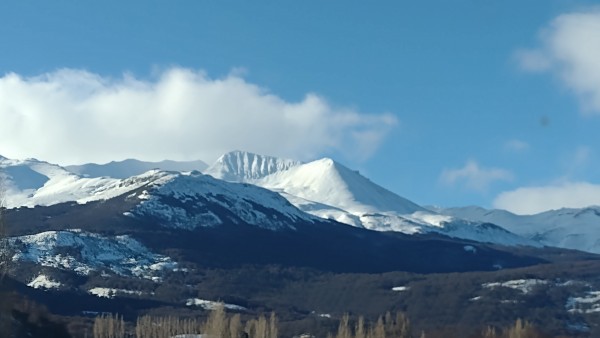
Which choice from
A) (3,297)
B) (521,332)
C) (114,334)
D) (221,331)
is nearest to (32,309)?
(221,331)

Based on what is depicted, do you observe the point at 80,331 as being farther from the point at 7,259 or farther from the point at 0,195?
the point at 7,259

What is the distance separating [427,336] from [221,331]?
61574mm

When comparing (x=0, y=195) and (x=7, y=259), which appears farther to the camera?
(x=0, y=195)

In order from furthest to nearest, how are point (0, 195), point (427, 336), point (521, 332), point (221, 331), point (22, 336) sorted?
1. point (427, 336)
2. point (521, 332)
3. point (221, 331)
4. point (22, 336)
5. point (0, 195)

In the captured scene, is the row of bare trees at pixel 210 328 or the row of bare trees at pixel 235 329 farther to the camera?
the row of bare trees at pixel 235 329

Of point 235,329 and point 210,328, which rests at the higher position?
point 210,328

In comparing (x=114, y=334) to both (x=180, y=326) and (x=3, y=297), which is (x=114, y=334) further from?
(x=3, y=297)

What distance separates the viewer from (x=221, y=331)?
140m

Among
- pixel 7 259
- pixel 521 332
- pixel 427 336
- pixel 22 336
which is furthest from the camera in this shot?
pixel 427 336

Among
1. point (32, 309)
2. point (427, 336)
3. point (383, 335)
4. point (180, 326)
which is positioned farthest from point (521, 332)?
point (32, 309)

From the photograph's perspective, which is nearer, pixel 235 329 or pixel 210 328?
pixel 235 329

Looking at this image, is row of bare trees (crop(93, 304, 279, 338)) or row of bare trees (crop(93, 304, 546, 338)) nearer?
row of bare trees (crop(93, 304, 279, 338))

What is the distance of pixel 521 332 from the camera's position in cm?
15662

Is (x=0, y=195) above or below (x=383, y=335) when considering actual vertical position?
above
